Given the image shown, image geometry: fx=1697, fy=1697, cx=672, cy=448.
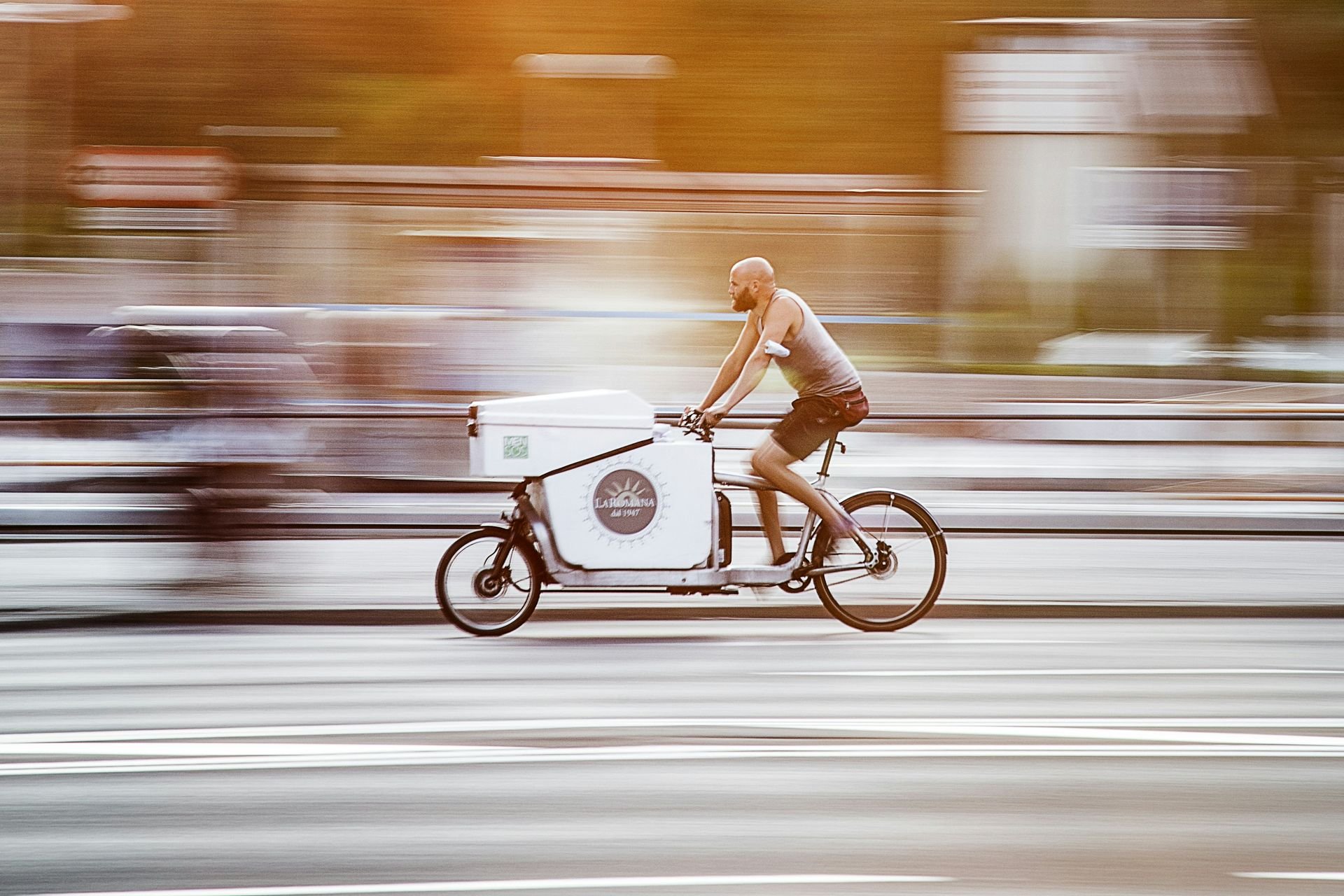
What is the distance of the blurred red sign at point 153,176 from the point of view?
1642 cm

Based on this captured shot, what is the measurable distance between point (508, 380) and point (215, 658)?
8.32 metres

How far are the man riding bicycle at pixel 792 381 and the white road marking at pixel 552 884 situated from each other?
3.43 metres

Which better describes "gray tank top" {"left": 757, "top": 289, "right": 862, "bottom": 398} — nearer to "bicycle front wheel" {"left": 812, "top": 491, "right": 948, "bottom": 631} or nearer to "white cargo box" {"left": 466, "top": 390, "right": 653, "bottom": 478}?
"bicycle front wheel" {"left": 812, "top": 491, "right": 948, "bottom": 631}

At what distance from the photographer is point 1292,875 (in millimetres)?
4102

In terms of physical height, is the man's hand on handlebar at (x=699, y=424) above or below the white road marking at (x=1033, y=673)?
above

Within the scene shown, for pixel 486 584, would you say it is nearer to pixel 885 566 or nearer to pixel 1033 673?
pixel 885 566

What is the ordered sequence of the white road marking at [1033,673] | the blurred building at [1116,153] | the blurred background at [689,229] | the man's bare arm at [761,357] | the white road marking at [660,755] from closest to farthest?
the white road marking at [660,755] → the white road marking at [1033,673] → the man's bare arm at [761,357] → the blurred background at [689,229] → the blurred building at [1116,153]

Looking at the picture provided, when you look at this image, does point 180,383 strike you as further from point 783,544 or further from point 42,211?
point 42,211

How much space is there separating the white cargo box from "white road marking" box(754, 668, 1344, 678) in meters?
1.36

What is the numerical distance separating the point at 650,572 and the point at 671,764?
2351 millimetres

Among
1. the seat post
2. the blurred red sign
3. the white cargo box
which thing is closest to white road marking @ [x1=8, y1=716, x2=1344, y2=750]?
the white cargo box

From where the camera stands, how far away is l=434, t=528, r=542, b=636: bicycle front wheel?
295 inches

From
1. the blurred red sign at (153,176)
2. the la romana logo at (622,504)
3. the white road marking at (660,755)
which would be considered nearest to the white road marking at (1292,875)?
the white road marking at (660,755)

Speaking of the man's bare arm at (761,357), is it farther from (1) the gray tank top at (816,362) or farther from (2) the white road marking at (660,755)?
(2) the white road marking at (660,755)
